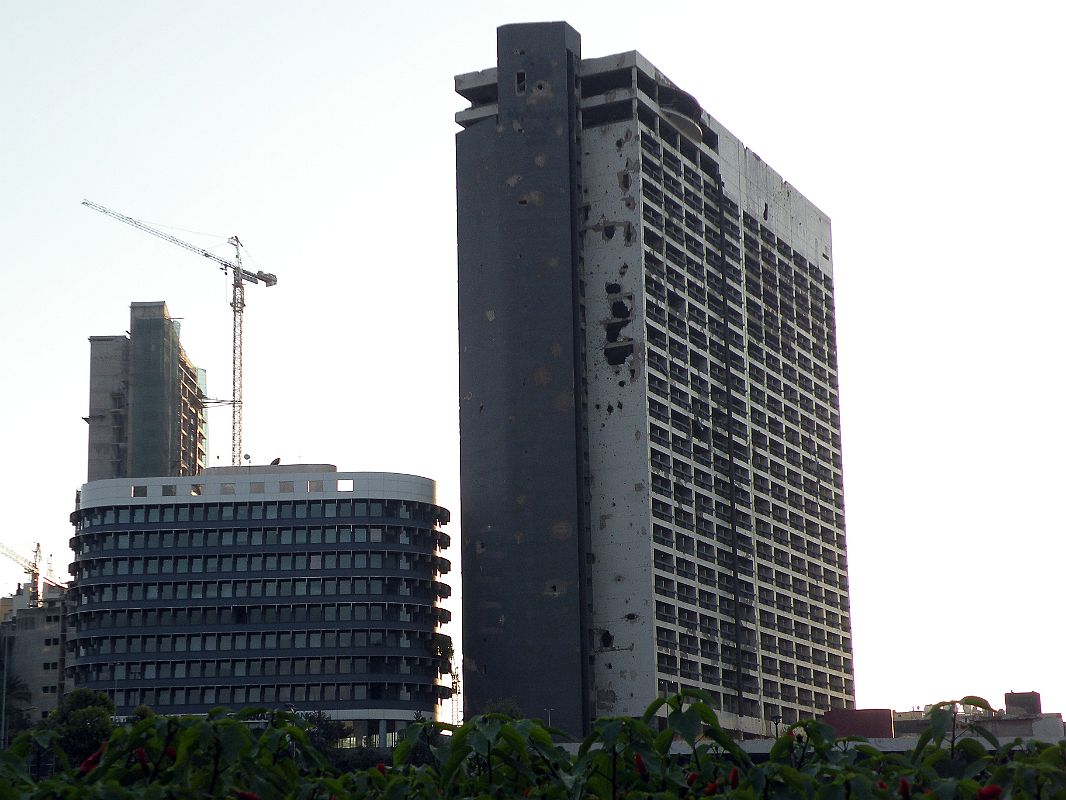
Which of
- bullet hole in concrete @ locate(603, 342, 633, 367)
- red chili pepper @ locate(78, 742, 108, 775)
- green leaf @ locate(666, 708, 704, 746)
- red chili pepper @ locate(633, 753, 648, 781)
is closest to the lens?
green leaf @ locate(666, 708, 704, 746)

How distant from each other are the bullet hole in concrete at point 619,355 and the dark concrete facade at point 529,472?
448 cm

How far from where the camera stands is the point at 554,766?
19750mm

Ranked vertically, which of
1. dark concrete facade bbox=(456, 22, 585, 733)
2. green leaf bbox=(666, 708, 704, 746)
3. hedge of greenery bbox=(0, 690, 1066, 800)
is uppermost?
dark concrete facade bbox=(456, 22, 585, 733)

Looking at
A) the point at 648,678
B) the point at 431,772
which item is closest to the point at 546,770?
the point at 431,772

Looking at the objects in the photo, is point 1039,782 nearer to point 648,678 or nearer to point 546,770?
point 546,770

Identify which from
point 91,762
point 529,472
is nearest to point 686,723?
point 91,762

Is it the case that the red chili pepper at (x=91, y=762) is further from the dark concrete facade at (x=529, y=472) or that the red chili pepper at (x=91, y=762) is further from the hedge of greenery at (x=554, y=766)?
the dark concrete facade at (x=529, y=472)

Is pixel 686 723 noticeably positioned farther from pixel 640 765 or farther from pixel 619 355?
pixel 619 355

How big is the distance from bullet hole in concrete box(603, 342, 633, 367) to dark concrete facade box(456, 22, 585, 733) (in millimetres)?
4481

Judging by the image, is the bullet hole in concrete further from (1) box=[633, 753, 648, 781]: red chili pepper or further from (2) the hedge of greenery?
(1) box=[633, 753, 648, 781]: red chili pepper

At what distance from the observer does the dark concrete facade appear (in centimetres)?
18788

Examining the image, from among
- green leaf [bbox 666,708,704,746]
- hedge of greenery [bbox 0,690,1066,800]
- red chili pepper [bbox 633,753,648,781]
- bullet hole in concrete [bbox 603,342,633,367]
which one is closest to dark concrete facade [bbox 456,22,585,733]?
bullet hole in concrete [bbox 603,342,633,367]

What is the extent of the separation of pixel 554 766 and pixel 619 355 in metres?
180

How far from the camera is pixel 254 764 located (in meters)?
20.2
